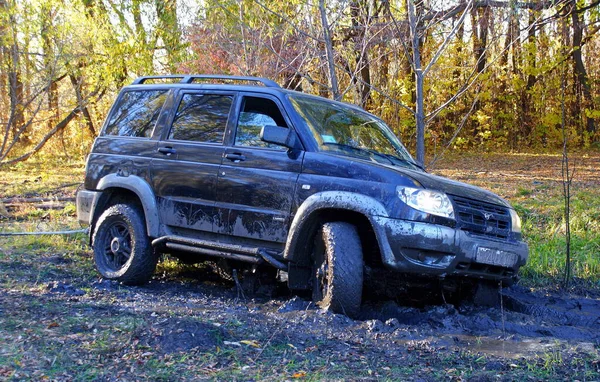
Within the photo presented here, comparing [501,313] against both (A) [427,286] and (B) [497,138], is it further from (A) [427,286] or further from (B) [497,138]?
(B) [497,138]

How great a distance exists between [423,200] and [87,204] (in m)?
3.55

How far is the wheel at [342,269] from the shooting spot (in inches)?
194

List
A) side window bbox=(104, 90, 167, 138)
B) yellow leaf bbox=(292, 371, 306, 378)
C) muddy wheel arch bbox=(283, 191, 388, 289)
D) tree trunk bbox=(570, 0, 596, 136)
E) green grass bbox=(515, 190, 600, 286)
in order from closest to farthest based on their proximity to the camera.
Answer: yellow leaf bbox=(292, 371, 306, 378) → muddy wheel arch bbox=(283, 191, 388, 289) → side window bbox=(104, 90, 167, 138) → green grass bbox=(515, 190, 600, 286) → tree trunk bbox=(570, 0, 596, 136)

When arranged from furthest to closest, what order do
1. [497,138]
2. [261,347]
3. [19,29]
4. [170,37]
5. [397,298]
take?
[497,138]
[170,37]
[19,29]
[397,298]
[261,347]

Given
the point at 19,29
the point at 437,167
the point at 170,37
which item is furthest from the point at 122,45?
the point at 437,167

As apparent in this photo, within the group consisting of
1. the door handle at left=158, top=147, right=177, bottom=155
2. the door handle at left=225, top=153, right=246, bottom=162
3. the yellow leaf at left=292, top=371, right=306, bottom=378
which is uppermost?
the door handle at left=158, top=147, right=177, bottom=155

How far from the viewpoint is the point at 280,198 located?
540cm

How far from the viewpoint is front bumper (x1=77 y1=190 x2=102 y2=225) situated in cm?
667

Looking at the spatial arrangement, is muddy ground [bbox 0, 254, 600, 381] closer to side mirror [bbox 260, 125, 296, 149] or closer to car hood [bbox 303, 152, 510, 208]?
car hood [bbox 303, 152, 510, 208]

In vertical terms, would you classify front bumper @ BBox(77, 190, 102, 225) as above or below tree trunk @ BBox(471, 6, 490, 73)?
below

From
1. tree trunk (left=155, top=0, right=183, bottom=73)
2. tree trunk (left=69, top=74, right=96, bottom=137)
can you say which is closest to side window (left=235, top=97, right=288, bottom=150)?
tree trunk (left=155, top=0, right=183, bottom=73)

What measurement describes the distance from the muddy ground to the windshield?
1.27m

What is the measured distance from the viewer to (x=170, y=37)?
17047 millimetres

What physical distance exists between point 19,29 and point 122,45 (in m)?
2.90
